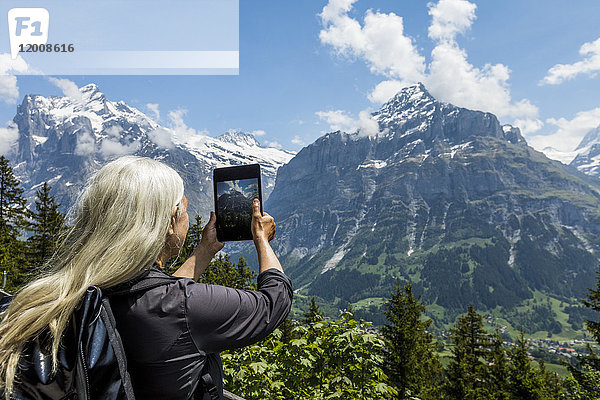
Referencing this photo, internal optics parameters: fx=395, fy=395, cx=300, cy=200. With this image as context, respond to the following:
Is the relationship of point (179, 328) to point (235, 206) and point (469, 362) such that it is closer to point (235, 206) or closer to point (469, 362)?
point (235, 206)

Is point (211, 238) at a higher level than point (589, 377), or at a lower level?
higher

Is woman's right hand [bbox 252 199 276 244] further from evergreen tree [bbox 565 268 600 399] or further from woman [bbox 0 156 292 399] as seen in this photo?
evergreen tree [bbox 565 268 600 399]

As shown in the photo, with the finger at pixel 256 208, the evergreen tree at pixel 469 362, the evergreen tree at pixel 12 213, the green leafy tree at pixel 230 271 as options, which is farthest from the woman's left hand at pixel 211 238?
the evergreen tree at pixel 12 213

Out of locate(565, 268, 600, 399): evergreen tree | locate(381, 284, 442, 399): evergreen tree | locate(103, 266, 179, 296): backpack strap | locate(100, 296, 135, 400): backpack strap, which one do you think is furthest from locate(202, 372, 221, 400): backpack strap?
locate(381, 284, 442, 399): evergreen tree

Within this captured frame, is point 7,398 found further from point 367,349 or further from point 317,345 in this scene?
point 367,349

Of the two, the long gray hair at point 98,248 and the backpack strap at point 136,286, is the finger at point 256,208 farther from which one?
the backpack strap at point 136,286

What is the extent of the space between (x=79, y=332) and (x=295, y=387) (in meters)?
5.28

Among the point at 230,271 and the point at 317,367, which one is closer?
the point at 317,367

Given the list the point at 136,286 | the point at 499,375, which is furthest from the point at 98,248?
the point at 499,375

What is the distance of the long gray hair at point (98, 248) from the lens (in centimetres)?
185

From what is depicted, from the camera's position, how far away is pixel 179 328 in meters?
1.99

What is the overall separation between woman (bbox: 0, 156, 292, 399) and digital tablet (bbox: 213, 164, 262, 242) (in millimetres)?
517

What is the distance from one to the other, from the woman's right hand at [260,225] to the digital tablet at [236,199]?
55 millimetres

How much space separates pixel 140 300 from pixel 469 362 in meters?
45.2
